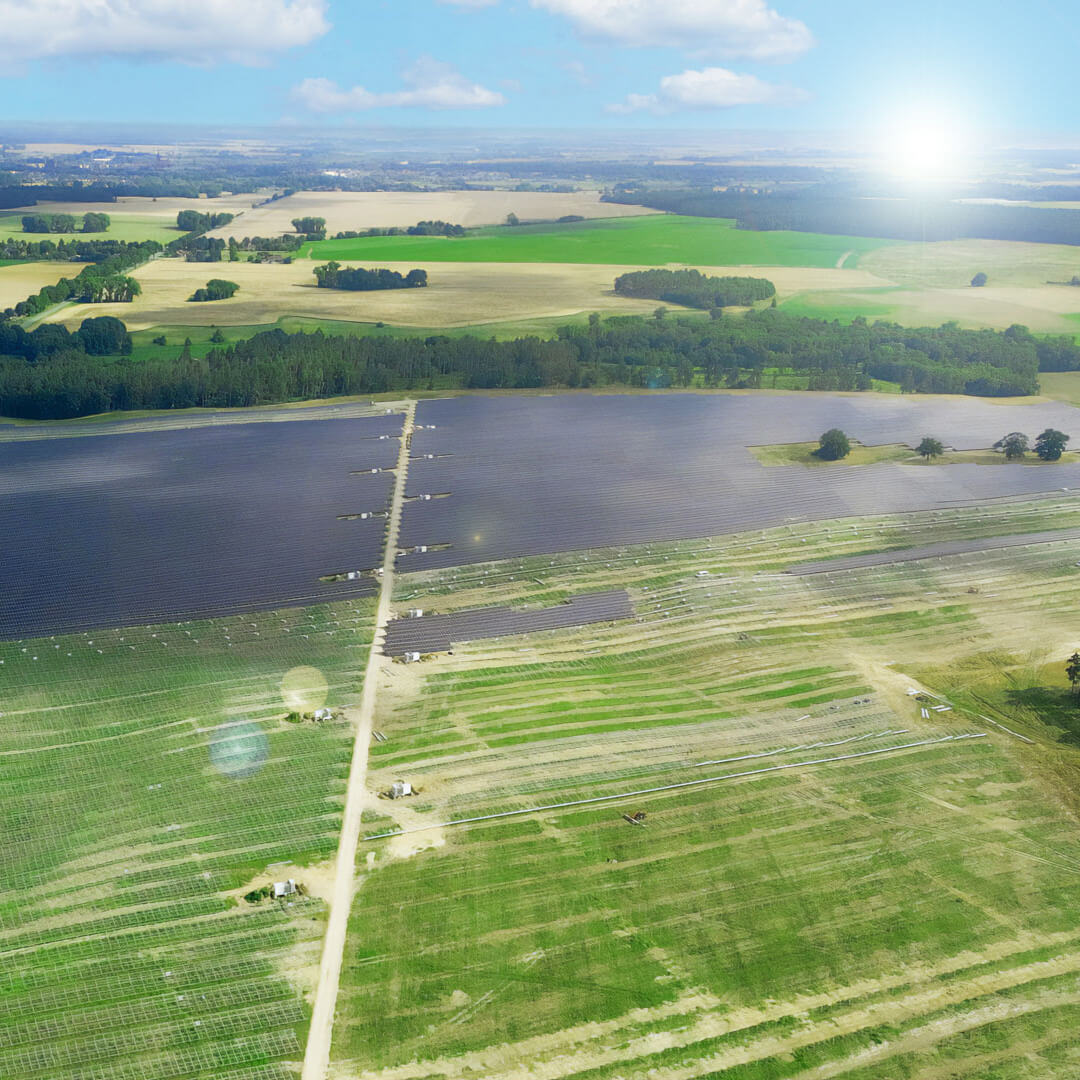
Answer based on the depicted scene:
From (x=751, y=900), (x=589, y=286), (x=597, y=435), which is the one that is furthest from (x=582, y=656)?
(x=589, y=286)

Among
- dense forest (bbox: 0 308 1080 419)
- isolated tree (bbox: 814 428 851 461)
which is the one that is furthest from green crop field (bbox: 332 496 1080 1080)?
dense forest (bbox: 0 308 1080 419)

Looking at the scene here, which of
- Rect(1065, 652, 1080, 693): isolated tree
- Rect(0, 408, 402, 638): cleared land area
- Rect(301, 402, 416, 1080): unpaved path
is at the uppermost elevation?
Rect(0, 408, 402, 638): cleared land area

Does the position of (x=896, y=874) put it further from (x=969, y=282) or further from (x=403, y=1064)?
(x=969, y=282)

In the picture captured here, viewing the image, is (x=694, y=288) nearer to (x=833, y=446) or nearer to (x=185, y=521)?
(x=833, y=446)

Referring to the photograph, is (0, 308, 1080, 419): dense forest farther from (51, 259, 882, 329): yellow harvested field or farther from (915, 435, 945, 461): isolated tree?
(915, 435, 945, 461): isolated tree

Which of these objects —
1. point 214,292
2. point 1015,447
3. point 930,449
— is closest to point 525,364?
point 930,449
